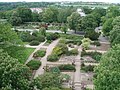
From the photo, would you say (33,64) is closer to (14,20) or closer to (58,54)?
(58,54)

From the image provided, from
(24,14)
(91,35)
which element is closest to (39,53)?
(91,35)

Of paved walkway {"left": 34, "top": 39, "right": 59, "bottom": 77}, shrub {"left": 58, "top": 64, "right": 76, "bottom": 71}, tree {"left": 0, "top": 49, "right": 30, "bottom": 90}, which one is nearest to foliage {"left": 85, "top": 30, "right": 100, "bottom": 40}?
paved walkway {"left": 34, "top": 39, "right": 59, "bottom": 77}

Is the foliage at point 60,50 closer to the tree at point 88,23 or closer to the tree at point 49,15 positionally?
the tree at point 88,23

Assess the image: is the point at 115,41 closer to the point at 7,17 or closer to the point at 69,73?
the point at 69,73

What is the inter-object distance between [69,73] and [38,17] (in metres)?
35.5

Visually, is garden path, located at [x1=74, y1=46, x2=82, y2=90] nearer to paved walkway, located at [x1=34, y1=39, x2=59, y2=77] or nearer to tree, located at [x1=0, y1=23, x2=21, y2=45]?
paved walkway, located at [x1=34, y1=39, x2=59, y2=77]

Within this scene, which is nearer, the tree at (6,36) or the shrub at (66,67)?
the tree at (6,36)

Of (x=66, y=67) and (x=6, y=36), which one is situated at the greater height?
(x=6, y=36)

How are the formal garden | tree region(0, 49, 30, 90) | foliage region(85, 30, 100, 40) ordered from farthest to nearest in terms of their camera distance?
foliage region(85, 30, 100, 40), the formal garden, tree region(0, 49, 30, 90)

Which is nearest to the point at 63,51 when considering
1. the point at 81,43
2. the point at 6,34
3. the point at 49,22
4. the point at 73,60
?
the point at 73,60

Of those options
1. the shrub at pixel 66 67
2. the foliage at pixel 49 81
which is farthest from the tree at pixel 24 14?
the foliage at pixel 49 81

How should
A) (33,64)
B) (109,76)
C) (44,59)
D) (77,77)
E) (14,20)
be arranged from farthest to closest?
(14,20), (44,59), (33,64), (77,77), (109,76)

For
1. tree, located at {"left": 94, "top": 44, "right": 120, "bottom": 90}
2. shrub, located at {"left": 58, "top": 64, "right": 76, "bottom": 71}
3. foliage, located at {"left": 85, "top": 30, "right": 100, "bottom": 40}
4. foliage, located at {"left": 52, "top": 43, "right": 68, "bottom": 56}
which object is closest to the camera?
tree, located at {"left": 94, "top": 44, "right": 120, "bottom": 90}

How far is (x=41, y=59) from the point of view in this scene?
3584 centimetres
